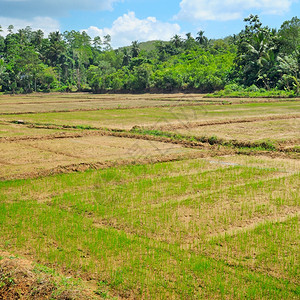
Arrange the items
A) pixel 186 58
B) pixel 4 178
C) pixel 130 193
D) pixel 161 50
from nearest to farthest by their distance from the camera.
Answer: pixel 130 193 < pixel 4 178 < pixel 186 58 < pixel 161 50

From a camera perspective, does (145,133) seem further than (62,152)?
Yes

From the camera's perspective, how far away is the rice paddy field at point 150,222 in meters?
3.51

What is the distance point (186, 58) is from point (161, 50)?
14188mm

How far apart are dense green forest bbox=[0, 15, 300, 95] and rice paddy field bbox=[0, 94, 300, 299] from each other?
94.0 feet

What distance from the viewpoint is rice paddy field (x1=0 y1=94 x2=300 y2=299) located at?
11.5ft

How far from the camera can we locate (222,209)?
5.59m

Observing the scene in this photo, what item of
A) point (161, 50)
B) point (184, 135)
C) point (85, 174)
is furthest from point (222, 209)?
point (161, 50)

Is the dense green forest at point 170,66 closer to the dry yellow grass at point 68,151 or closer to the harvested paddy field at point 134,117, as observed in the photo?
the harvested paddy field at point 134,117

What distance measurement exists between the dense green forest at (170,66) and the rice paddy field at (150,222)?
28.7m

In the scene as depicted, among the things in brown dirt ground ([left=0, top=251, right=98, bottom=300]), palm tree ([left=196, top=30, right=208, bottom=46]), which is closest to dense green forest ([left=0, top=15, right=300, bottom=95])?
palm tree ([left=196, top=30, right=208, bottom=46])

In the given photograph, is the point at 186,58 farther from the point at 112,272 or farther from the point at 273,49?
the point at 112,272

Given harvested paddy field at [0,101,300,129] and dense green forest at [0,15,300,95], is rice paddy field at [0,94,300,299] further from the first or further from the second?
dense green forest at [0,15,300,95]

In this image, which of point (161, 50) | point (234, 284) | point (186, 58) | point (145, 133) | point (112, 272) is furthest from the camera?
point (161, 50)

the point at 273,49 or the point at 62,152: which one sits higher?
the point at 273,49
